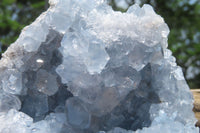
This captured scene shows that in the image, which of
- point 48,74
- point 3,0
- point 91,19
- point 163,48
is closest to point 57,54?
point 48,74

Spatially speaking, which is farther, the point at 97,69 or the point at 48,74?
the point at 48,74

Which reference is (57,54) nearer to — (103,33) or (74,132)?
(103,33)

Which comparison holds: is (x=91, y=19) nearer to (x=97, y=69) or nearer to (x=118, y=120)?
(x=97, y=69)

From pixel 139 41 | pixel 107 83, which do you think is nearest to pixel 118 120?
pixel 107 83

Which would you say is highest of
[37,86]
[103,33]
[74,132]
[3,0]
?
[103,33]

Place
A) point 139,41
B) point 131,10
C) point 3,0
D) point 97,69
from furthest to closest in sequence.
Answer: point 3,0 → point 131,10 → point 139,41 → point 97,69

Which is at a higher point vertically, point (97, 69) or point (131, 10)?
point (131, 10)

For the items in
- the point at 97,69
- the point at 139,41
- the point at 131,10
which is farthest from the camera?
the point at 131,10
